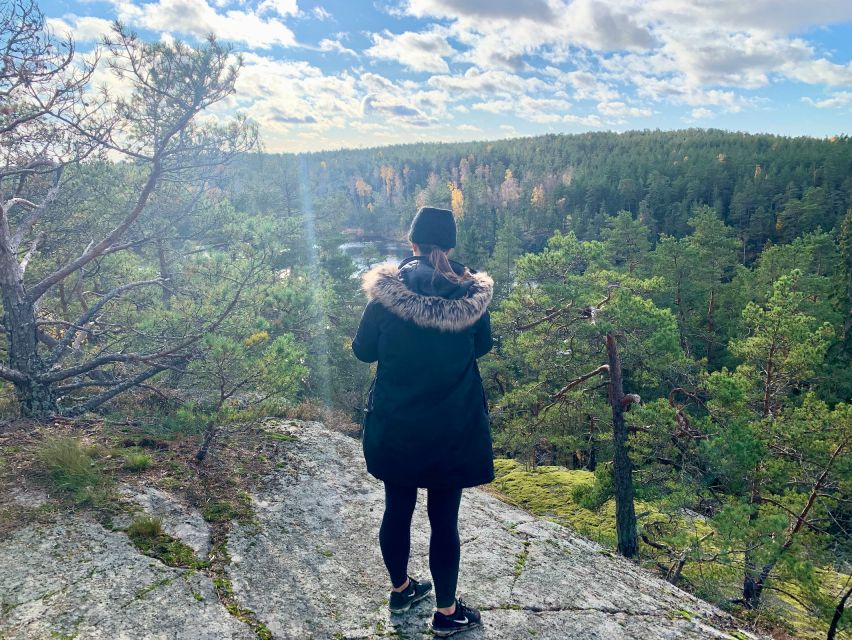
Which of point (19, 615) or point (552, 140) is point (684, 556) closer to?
point (19, 615)

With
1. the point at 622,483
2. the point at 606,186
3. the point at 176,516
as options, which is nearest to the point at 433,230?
the point at 176,516

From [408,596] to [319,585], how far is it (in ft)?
2.18

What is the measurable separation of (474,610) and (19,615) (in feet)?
8.31

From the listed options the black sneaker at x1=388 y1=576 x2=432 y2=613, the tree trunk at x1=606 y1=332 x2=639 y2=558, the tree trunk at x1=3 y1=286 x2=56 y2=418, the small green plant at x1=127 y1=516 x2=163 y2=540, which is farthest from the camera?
the tree trunk at x1=606 y1=332 x2=639 y2=558

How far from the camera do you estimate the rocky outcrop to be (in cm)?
280

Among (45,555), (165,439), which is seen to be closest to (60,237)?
(165,439)

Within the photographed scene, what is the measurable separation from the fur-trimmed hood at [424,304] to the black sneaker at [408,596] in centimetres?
176

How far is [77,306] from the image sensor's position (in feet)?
34.4

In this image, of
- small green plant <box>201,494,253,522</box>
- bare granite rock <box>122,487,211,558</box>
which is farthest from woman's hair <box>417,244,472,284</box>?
small green plant <box>201,494,253,522</box>

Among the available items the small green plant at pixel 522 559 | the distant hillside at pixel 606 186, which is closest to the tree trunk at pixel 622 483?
the small green plant at pixel 522 559

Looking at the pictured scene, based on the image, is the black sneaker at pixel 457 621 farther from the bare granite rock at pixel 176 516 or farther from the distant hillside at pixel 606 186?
the distant hillside at pixel 606 186

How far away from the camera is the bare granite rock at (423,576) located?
3086 millimetres

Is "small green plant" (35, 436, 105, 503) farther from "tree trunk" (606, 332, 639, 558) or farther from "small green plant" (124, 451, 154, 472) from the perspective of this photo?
"tree trunk" (606, 332, 639, 558)

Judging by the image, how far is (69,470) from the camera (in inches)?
157
